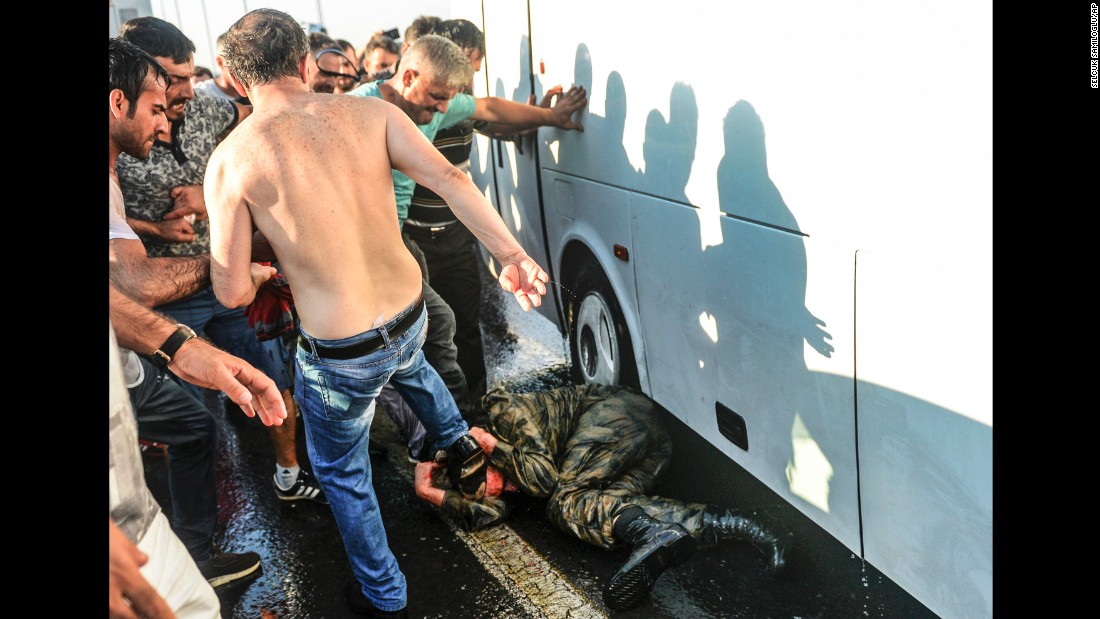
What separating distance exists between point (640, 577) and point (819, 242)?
124 centimetres

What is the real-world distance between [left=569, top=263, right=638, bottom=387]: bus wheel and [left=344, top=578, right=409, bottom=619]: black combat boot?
4.77ft

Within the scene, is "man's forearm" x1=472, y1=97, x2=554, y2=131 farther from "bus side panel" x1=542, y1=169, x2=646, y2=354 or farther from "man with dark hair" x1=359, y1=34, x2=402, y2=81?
"man with dark hair" x1=359, y1=34, x2=402, y2=81

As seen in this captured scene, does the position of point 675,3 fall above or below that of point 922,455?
above

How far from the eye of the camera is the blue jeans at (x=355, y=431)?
286 centimetres

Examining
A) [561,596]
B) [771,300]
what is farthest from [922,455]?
[561,596]

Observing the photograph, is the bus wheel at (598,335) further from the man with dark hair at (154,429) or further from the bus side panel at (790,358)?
the man with dark hair at (154,429)

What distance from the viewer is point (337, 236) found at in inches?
107

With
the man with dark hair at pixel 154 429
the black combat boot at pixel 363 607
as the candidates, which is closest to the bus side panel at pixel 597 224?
the black combat boot at pixel 363 607

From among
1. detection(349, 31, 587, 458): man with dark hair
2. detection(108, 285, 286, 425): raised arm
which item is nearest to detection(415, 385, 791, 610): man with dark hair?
detection(349, 31, 587, 458): man with dark hair

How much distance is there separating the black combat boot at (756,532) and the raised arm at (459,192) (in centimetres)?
104

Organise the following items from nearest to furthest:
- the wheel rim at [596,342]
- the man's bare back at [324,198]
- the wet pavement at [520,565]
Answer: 1. the man's bare back at [324,198]
2. the wet pavement at [520,565]
3. the wheel rim at [596,342]
